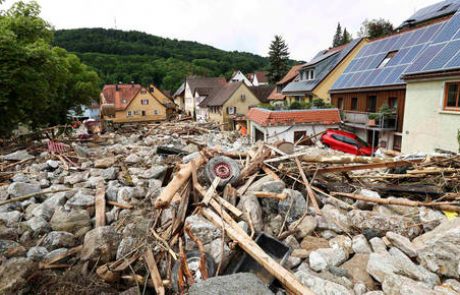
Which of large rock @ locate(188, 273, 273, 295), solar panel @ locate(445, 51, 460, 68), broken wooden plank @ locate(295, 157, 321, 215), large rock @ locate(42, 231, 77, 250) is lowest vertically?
large rock @ locate(42, 231, 77, 250)

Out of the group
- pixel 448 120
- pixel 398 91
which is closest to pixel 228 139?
pixel 398 91

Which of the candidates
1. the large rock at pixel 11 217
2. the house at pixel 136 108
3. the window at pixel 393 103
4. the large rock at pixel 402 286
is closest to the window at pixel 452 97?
the window at pixel 393 103

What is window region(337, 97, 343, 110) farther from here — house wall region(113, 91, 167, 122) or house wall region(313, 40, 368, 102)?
house wall region(113, 91, 167, 122)

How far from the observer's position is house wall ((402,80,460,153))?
13266mm

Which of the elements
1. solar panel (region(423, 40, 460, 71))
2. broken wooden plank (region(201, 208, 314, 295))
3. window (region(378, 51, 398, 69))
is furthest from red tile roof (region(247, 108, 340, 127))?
broken wooden plank (region(201, 208, 314, 295))

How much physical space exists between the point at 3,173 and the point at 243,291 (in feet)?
45.7

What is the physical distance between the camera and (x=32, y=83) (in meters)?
15.4

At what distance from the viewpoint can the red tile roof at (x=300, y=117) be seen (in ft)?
67.2

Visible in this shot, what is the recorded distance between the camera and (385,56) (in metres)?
20.9

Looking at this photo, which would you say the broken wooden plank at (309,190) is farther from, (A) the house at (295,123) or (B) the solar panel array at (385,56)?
(B) the solar panel array at (385,56)

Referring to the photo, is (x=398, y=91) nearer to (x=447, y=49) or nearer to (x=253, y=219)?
(x=447, y=49)

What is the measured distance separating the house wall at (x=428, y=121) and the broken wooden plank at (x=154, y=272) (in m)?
14.3

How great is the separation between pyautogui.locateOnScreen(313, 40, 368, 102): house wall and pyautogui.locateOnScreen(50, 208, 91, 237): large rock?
23.7m

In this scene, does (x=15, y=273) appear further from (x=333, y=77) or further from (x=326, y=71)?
(x=326, y=71)
